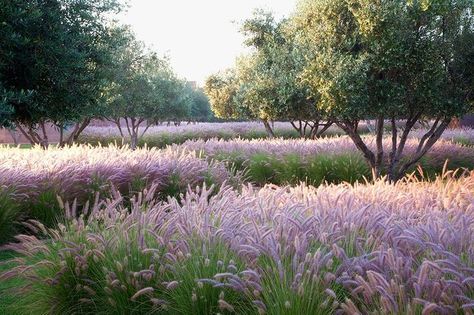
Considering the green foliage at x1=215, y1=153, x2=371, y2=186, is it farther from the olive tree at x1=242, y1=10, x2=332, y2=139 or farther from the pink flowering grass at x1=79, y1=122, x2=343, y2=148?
the pink flowering grass at x1=79, y1=122, x2=343, y2=148

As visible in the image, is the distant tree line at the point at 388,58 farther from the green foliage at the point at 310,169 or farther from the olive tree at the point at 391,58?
the green foliage at the point at 310,169

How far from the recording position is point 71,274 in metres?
4.03

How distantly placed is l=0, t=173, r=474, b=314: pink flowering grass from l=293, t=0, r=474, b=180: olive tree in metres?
7.35

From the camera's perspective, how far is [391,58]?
37.4 ft

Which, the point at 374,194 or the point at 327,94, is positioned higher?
the point at 327,94

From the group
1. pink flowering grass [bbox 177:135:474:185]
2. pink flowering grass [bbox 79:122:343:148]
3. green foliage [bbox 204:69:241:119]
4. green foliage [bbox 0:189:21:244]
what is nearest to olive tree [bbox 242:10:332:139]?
pink flowering grass [bbox 177:135:474:185]

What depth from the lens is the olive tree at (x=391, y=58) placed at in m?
11.3

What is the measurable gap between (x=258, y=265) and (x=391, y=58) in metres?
9.19

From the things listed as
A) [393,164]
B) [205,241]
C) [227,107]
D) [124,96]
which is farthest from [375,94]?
[227,107]

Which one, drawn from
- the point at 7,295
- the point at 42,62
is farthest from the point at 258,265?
the point at 42,62

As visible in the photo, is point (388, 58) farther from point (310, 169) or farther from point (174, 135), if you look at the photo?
point (174, 135)

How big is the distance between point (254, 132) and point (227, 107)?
33.2 feet

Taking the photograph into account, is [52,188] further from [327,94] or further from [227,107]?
[227,107]

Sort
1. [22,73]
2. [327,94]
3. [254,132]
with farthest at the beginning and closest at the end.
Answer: [254,132]
[327,94]
[22,73]
